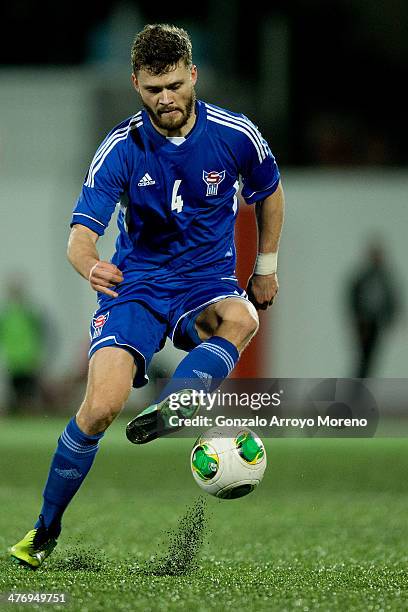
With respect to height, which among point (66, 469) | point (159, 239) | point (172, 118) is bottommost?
point (66, 469)

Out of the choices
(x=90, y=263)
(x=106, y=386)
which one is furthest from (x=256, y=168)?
(x=106, y=386)

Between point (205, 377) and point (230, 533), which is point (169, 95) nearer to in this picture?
point (205, 377)

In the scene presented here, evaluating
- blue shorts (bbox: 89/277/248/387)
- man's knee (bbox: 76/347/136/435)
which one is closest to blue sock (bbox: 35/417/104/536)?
man's knee (bbox: 76/347/136/435)

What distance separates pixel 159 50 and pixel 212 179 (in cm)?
66

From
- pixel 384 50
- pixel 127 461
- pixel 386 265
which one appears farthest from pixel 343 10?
pixel 127 461

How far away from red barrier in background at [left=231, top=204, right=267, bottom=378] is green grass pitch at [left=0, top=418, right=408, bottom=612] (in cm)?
320

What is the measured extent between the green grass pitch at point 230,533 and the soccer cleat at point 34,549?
8cm

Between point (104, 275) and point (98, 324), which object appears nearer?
point (104, 275)

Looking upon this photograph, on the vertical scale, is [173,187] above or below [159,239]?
above

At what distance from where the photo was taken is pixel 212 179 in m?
5.75

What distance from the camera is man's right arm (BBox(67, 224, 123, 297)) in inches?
201

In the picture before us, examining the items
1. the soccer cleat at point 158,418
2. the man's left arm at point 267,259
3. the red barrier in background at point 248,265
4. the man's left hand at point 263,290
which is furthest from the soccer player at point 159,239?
the red barrier in background at point 248,265

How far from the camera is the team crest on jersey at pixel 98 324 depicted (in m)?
5.63

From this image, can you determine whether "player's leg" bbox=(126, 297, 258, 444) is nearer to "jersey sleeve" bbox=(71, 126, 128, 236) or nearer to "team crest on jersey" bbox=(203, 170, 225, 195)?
"team crest on jersey" bbox=(203, 170, 225, 195)
